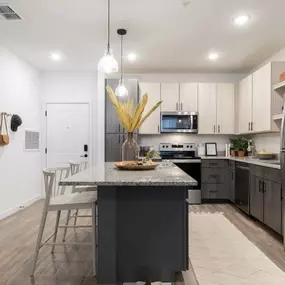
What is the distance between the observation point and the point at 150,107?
222 inches

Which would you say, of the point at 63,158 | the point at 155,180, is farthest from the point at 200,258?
the point at 63,158

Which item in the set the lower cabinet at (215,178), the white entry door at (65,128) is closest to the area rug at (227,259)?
the lower cabinet at (215,178)

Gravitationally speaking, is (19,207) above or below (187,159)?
below

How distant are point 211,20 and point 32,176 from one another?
14.1ft

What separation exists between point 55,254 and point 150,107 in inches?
138

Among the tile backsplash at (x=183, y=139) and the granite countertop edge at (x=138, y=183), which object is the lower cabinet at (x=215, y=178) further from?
the granite countertop edge at (x=138, y=183)

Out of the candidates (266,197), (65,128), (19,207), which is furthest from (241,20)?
(19,207)

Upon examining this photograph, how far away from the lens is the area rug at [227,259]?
236 cm

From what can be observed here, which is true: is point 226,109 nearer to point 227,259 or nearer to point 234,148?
point 234,148

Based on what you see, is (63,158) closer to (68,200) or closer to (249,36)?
(68,200)

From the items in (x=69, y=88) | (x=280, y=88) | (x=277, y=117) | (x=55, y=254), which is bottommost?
(x=55, y=254)

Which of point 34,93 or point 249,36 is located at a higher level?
point 249,36

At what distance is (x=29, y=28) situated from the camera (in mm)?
3736

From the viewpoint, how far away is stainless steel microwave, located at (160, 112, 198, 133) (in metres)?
5.64
